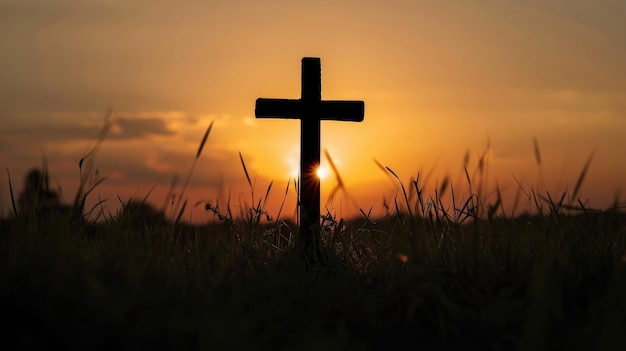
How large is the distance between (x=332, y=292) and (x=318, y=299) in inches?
3.6

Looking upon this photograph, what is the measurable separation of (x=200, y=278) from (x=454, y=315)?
1.56 metres

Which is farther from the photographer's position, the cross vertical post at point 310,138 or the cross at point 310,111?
the cross at point 310,111

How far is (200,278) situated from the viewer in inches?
185

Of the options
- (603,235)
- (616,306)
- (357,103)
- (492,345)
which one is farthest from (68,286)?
(357,103)

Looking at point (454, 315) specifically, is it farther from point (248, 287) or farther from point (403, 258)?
point (248, 287)

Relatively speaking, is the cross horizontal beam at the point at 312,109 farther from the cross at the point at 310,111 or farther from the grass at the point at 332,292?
the grass at the point at 332,292

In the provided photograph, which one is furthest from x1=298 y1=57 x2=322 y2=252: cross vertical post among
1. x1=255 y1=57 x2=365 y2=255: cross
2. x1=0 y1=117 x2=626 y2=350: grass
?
x1=0 y1=117 x2=626 y2=350: grass

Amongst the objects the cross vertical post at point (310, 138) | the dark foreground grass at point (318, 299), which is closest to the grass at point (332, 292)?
the dark foreground grass at point (318, 299)

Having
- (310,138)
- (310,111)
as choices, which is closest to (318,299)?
(310,138)

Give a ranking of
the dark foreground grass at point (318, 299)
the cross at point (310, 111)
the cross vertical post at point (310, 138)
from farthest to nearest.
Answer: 1. the cross at point (310, 111)
2. the cross vertical post at point (310, 138)
3. the dark foreground grass at point (318, 299)

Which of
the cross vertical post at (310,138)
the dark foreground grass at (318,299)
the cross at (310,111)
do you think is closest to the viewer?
the dark foreground grass at (318,299)

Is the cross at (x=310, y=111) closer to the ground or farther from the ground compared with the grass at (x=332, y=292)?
farther from the ground

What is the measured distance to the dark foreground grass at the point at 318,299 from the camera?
12.5 feet

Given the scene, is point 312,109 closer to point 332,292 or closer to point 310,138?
point 310,138
